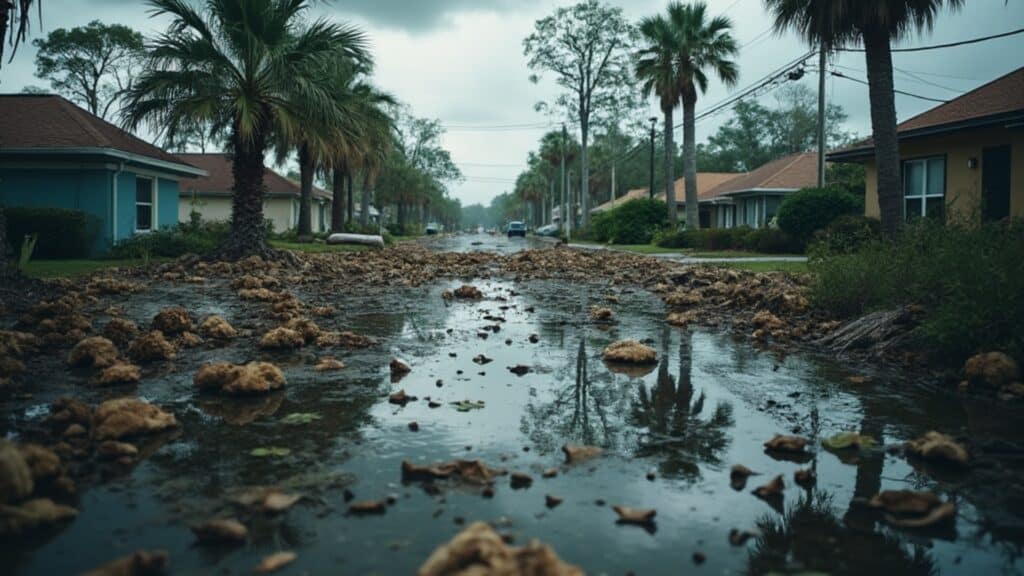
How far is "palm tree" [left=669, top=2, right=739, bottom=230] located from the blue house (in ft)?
74.8

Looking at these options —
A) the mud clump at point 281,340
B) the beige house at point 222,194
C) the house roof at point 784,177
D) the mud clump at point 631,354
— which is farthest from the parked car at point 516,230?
the mud clump at point 631,354

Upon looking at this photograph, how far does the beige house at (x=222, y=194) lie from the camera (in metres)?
44.9

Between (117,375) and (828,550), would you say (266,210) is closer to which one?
(117,375)

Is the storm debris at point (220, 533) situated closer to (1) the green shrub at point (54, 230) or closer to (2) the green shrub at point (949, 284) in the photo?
(2) the green shrub at point (949, 284)

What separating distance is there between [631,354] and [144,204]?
73.6 feet

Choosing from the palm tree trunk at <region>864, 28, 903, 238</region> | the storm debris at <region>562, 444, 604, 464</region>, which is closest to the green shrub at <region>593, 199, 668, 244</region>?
the palm tree trunk at <region>864, 28, 903, 238</region>

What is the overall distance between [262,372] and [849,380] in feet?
15.2

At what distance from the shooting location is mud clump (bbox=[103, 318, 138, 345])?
7.92 metres

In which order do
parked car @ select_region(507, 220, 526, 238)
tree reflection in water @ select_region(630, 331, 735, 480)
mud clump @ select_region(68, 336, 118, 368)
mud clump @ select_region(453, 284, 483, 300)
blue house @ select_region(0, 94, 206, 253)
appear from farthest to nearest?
parked car @ select_region(507, 220, 526, 238) < blue house @ select_region(0, 94, 206, 253) < mud clump @ select_region(453, 284, 483, 300) < mud clump @ select_region(68, 336, 118, 368) < tree reflection in water @ select_region(630, 331, 735, 480)

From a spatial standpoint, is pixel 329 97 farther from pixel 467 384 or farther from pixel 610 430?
pixel 610 430

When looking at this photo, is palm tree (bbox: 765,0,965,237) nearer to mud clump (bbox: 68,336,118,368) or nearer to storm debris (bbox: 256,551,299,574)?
mud clump (bbox: 68,336,118,368)

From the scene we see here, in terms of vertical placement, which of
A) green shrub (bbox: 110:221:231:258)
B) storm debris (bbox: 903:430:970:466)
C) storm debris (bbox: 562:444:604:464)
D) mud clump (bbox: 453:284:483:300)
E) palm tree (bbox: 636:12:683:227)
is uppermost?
palm tree (bbox: 636:12:683:227)

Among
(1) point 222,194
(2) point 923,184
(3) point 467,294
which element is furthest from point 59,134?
(2) point 923,184

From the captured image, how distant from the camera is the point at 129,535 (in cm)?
327
